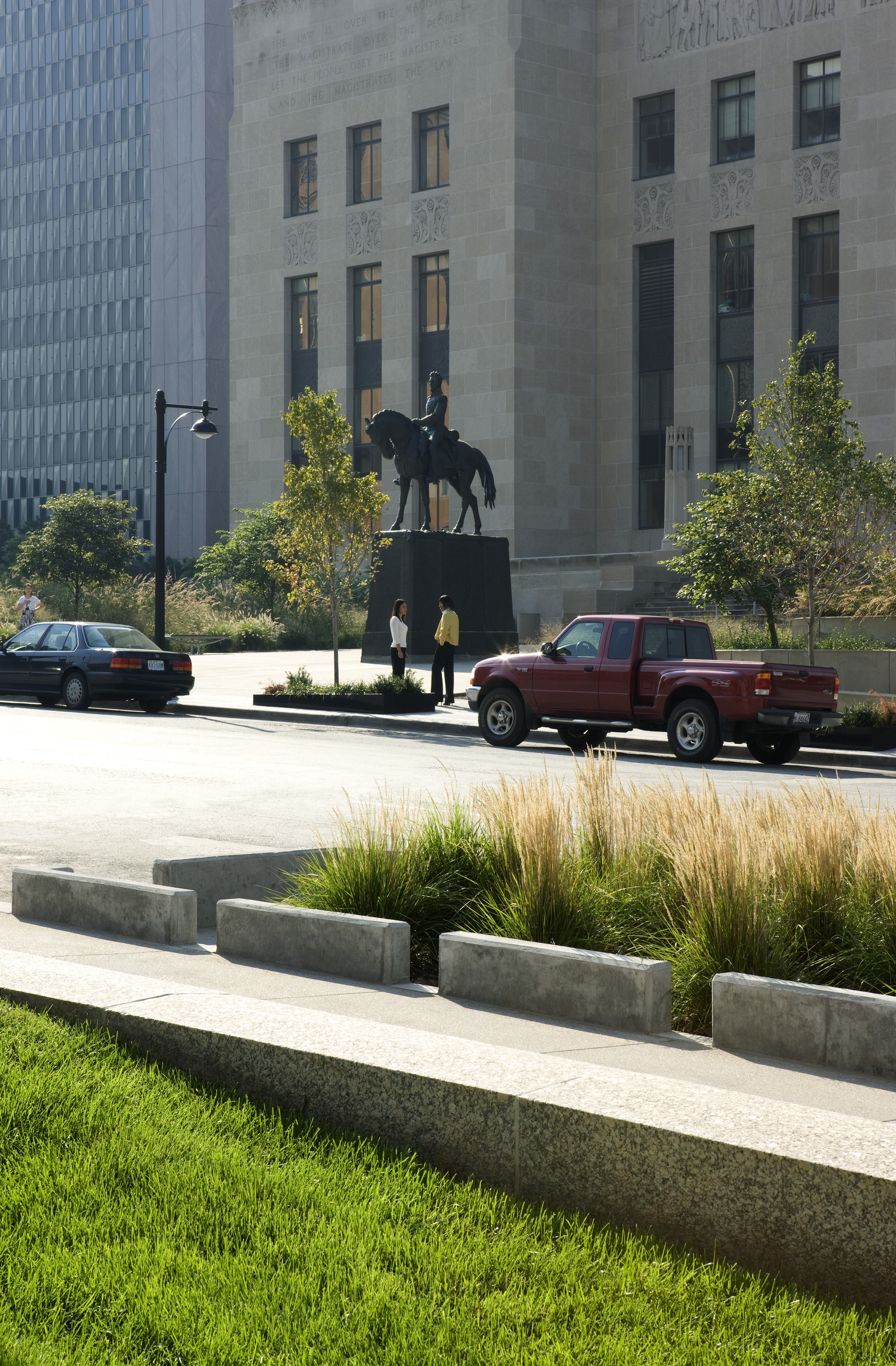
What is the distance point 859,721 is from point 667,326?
3946 centimetres

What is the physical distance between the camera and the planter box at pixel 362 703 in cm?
2544

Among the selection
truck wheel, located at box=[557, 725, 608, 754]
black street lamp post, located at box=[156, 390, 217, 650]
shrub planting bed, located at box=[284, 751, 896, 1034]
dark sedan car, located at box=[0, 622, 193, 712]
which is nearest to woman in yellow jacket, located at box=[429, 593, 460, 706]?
truck wheel, located at box=[557, 725, 608, 754]

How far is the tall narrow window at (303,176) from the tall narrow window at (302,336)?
3.17 meters

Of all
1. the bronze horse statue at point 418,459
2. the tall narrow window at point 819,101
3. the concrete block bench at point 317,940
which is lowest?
the concrete block bench at point 317,940

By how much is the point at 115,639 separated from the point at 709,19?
40840mm

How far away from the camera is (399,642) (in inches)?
1058

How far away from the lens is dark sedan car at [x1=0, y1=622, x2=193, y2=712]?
26109 mm

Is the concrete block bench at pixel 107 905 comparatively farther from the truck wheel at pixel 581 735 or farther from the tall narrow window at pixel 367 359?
the tall narrow window at pixel 367 359

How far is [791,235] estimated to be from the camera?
175 ft

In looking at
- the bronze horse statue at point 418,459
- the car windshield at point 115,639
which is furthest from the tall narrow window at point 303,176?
the car windshield at point 115,639

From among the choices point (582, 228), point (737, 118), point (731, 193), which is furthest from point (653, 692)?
point (582, 228)

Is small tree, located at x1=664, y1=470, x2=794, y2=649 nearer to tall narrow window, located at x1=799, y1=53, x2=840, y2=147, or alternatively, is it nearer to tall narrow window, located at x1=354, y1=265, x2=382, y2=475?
tall narrow window, located at x1=799, y1=53, x2=840, y2=147

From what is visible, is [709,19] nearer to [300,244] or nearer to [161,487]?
[300,244]

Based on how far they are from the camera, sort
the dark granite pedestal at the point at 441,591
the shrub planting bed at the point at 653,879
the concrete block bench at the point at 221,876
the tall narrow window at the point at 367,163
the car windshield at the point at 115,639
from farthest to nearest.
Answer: the tall narrow window at the point at 367,163 → the dark granite pedestal at the point at 441,591 → the car windshield at the point at 115,639 → the concrete block bench at the point at 221,876 → the shrub planting bed at the point at 653,879
